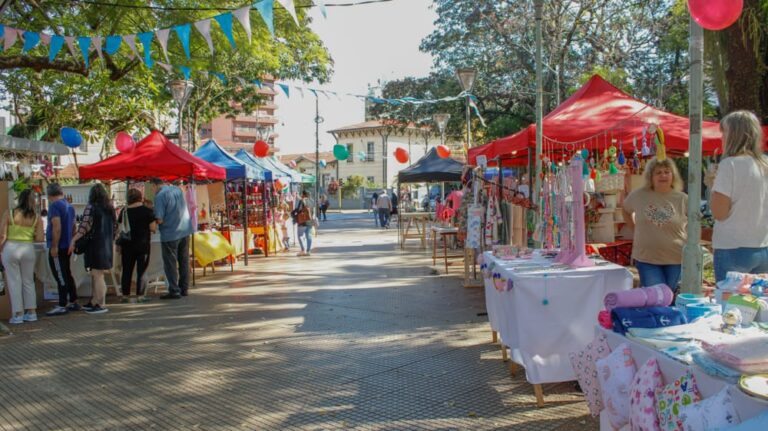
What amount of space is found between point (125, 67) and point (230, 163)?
3.72 metres

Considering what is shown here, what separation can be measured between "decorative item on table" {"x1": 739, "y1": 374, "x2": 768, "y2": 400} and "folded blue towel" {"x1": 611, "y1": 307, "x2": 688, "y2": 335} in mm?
785

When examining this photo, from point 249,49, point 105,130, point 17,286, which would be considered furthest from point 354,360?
point 105,130

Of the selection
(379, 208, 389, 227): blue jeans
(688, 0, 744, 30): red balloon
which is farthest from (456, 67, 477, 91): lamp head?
(379, 208, 389, 227): blue jeans

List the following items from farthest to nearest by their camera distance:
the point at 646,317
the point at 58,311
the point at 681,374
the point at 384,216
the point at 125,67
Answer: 1. the point at 384,216
2. the point at 125,67
3. the point at 58,311
4. the point at 646,317
5. the point at 681,374

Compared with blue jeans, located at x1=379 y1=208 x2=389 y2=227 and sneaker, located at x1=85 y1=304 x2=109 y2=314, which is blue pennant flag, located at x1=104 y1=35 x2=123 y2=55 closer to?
sneaker, located at x1=85 y1=304 x2=109 y2=314

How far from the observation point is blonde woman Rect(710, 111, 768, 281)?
342 centimetres

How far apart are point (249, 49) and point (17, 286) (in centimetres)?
517

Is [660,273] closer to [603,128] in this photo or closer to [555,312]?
[555,312]

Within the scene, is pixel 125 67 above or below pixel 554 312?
above

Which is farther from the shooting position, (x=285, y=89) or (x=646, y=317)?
(x=285, y=89)

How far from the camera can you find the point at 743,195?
3.45 metres

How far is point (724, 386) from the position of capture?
210cm

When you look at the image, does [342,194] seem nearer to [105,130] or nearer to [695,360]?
[105,130]

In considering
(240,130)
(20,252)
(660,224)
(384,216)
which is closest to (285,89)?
(20,252)
